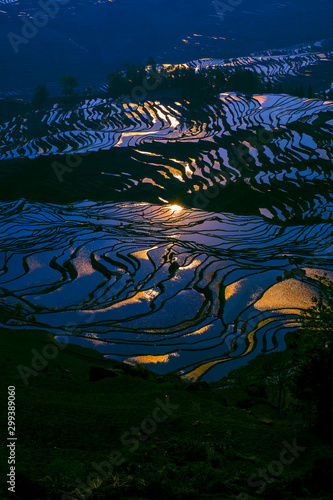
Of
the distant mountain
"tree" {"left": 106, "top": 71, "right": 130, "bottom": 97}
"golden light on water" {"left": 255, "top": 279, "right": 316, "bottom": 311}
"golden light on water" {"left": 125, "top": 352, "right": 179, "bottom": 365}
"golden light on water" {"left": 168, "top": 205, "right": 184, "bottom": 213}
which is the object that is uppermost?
the distant mountain

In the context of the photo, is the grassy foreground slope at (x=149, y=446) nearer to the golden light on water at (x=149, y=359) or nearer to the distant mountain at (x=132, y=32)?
the golden light on water at (x=149, y=359)

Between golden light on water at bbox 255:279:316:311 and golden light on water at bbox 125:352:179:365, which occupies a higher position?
golden light on water at bbox 255:279:316:311

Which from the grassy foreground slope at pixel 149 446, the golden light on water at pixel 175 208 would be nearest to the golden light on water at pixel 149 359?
the grassy foreground slope at pixel 149 446

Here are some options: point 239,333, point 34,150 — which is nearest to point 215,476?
point 239,333

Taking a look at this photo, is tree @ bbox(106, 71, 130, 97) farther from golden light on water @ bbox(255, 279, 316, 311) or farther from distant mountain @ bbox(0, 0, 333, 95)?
golden light on water @ bbox(255, 279, 316, 311)

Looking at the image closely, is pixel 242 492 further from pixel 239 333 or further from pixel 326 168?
pixel 326 168

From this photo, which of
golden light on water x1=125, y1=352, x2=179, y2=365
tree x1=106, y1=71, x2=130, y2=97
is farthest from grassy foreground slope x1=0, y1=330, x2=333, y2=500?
tree x1=106, y1=71, x2=130, y2=97

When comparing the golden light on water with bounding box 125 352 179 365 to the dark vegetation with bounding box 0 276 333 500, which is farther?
the golden light on water with bounding box 125 352 179 365

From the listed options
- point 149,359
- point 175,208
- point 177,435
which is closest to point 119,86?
point 175,208

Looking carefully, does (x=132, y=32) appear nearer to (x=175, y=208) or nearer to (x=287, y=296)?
(x=175, y=208)
